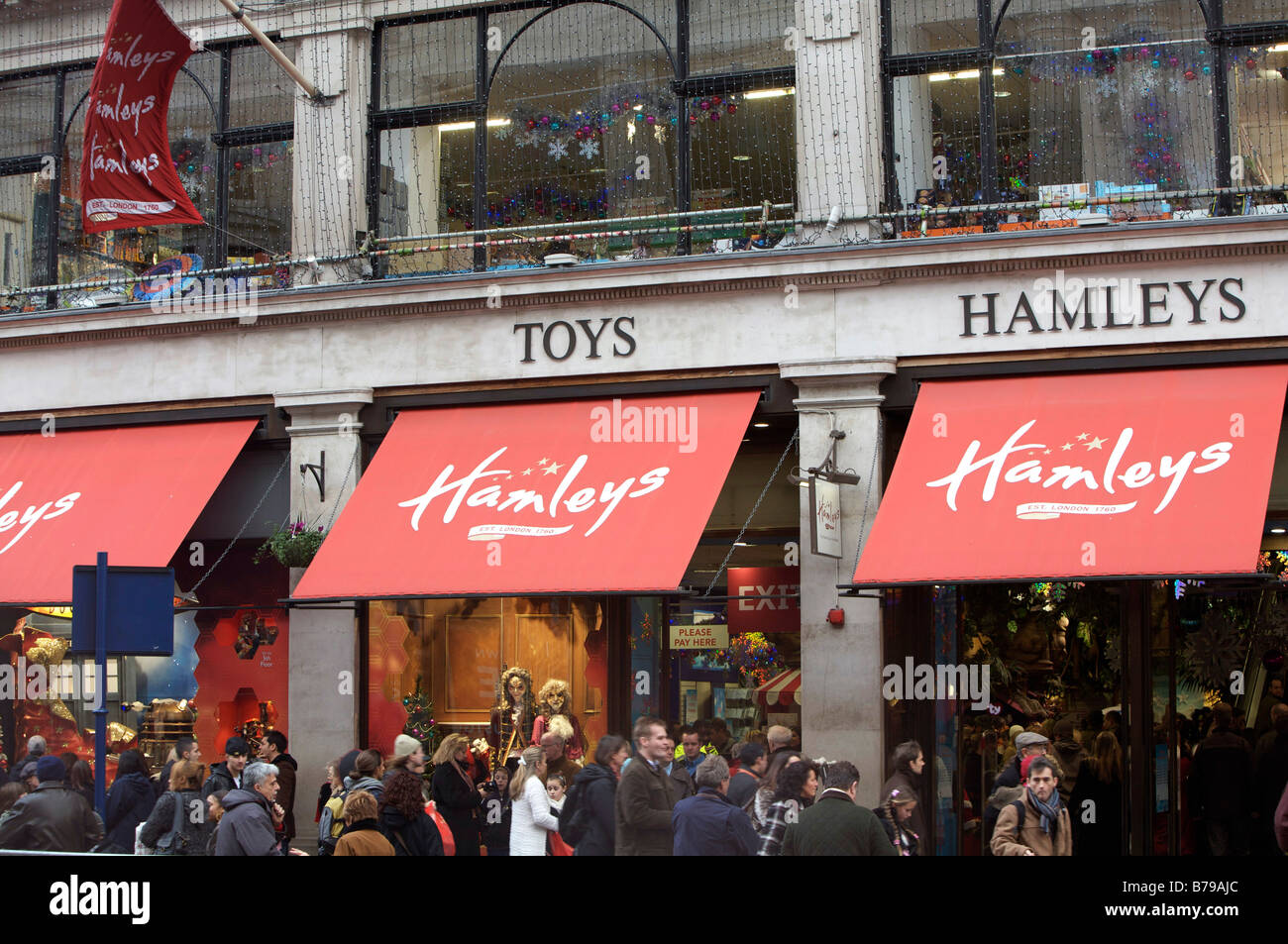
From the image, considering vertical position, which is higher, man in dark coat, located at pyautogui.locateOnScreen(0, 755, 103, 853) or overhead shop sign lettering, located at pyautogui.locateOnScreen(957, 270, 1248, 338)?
overhead shop sign lettering, located at pyautogui.locateOnScreen(957, 270, 1248, 338)

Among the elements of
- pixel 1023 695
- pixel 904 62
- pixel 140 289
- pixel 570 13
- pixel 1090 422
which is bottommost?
pixel 1023 695

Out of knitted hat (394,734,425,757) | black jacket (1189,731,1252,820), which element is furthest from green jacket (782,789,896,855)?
black jacket (1189,731,1252,820)

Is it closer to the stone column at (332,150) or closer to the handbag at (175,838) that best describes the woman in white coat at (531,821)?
the handbag at (175,838)

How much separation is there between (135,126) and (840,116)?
7.03 m

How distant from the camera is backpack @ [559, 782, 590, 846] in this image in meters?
9.97

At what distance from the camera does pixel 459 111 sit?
15.7m

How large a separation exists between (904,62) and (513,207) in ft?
13.7

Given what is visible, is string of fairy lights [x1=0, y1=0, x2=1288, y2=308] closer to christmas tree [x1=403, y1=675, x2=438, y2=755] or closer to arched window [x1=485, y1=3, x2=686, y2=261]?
arched window [x1=485, y1=3, x2=686, y2=261]

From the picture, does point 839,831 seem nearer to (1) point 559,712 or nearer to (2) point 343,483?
(1) point 559,712

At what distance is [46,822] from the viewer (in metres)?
9.50

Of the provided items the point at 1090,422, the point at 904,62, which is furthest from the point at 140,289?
the point at 1090,422

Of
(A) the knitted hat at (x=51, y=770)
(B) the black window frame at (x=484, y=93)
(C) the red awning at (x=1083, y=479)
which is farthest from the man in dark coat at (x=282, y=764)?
(C) the red awning at (x=1083, y=479)

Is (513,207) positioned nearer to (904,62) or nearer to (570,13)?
(570,13)

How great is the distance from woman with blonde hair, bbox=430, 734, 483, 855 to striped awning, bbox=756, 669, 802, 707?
137 inches
